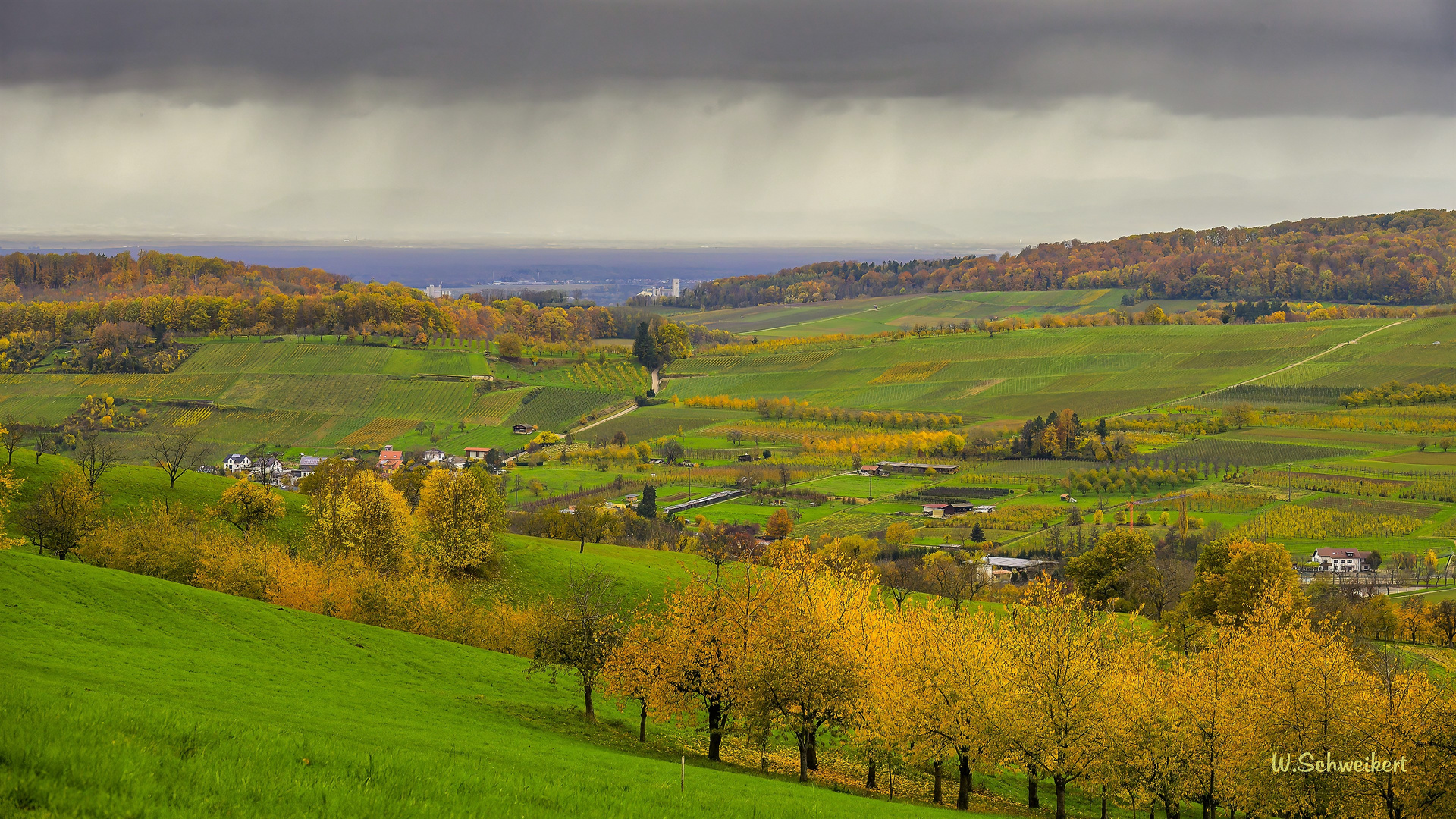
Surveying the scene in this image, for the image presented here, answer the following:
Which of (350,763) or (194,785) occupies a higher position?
(194,785)

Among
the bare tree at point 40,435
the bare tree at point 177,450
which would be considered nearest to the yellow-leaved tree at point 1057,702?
the bare tree at point 177,450

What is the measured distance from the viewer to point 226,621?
130ft

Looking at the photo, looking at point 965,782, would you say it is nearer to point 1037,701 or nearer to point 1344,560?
point 1037,701

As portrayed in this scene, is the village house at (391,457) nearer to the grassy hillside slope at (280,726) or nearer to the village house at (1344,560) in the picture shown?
the grassy hillside slope at (280,726)

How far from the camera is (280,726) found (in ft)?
68.3

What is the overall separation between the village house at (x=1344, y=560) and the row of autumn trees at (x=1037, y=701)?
63212mm

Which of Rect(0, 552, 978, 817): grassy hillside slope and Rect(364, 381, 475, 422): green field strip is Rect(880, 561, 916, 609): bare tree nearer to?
Rect(0, 552, 978, 817): grassy hillside slope

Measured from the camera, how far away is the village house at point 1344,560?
91500mm

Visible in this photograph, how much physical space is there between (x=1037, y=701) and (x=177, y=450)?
7758 centimetres

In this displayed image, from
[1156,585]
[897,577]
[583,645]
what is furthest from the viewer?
[897,577]

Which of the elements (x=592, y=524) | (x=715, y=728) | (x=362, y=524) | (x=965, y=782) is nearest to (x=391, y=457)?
(x=592, y=524)

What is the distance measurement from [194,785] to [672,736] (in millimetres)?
29221

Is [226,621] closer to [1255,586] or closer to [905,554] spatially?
[1255,586]

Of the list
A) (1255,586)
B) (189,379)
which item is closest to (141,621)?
(1255,586)
